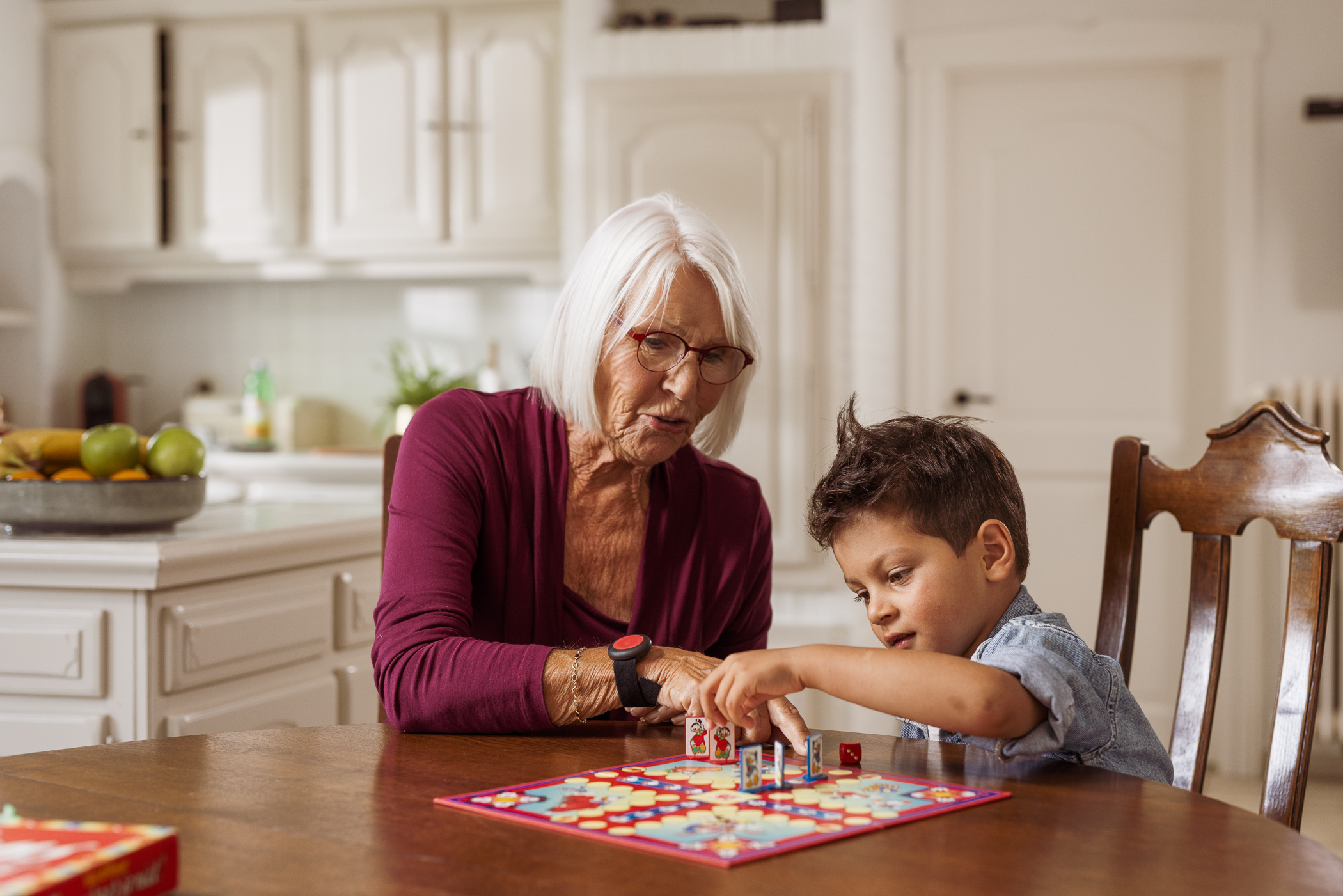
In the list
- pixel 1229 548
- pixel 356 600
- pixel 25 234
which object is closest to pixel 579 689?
pixel 1229 548

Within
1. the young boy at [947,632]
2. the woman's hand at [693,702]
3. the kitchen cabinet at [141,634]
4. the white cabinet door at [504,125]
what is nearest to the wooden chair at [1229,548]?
the young boy at [947,632]

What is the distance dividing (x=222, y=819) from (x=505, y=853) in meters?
0.23

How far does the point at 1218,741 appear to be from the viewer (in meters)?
3.87

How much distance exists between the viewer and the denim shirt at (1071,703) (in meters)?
1.06

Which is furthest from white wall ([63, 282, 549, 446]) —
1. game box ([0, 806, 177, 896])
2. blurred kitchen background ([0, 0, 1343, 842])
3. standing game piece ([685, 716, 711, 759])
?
game box ([0, 806, 177, 896])

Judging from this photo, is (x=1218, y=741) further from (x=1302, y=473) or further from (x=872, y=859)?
(x=872, y=859)

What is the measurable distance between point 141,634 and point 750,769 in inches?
48.3

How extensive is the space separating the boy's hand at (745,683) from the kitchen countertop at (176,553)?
1.08m

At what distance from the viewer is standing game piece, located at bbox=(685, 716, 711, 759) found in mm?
1110

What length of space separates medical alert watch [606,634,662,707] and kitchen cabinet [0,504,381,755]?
3.08 feet

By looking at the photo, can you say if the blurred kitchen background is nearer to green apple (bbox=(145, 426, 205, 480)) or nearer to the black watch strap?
green apple (bbox=(145, 426, 205, 480))

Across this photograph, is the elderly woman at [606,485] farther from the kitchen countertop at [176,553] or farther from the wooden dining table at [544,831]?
the kitchen countertop at [176,553]

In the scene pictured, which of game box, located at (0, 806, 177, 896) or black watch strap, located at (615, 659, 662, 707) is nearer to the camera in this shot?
game box, located at (0, 806, 177, 896)

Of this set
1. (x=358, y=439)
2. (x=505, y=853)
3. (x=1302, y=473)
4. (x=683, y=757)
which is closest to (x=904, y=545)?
(x=683, y=757)
